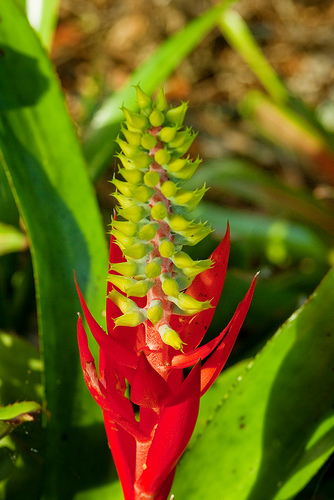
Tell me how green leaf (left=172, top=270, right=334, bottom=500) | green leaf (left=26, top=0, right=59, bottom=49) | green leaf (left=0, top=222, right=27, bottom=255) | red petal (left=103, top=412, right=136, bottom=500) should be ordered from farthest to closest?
1. green leaf (left=26, top=0, right=59, bottom=49)
2. green leaf (left=0, top=222, right=27, bottom=255)
3. green leaf (left=172, top=270, right=334, bottom=500)
4. red petal (left=103, top=412, right=136, bottom=500)

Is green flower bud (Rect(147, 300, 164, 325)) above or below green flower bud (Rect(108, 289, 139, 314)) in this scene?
below

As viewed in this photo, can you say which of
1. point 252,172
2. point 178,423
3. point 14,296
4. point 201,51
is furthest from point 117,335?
point 201,51

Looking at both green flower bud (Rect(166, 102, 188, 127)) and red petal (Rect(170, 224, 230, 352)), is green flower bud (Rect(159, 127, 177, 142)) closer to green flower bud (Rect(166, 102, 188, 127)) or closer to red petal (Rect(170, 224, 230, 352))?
green flower bud (Rect(166, 102, 188, 127))

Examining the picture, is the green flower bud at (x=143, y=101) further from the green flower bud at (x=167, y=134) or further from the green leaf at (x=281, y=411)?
the green leaf at (x=281, y=411)

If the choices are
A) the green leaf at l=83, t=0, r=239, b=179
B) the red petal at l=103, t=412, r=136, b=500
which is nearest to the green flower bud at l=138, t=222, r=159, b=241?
the red petal at l=103, t=412, r=136, b=500

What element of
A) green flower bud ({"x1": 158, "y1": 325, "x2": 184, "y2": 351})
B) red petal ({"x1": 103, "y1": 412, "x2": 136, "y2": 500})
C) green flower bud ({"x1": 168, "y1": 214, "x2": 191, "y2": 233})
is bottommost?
red petal ({"x1": 103, "y1": 412, "x2": 136, "y2": 500})

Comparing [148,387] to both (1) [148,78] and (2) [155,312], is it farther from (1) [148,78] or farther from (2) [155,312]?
(1) [148,78]

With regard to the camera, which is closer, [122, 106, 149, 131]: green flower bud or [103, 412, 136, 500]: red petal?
[122, 106, 149, 131]: green flower bud

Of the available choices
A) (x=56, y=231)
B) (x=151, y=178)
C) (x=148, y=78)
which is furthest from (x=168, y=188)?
(x=148, y=78)
